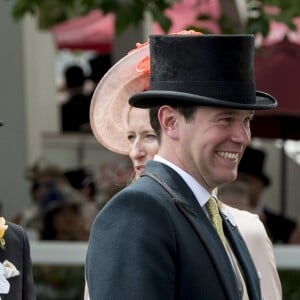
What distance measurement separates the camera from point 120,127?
17.2 feet

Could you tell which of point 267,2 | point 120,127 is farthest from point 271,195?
point 120,127

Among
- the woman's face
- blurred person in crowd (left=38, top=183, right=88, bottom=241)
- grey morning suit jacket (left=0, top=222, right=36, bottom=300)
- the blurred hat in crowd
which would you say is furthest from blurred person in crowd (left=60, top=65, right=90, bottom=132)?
grey morning suit jacket (left=0, top=222, right=36, bottom=300)

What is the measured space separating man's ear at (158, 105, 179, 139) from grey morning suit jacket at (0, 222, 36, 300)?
1.06 meters

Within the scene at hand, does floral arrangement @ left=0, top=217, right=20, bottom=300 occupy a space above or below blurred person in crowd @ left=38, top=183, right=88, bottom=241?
above

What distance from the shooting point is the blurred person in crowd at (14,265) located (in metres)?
4.74

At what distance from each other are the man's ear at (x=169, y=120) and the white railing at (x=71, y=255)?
4.87 meters

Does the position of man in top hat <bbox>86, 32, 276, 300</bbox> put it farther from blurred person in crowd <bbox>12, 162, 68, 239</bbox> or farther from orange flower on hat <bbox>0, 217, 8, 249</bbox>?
blurred person in crowd <bbox>12, 162, 68, 239</bbox>

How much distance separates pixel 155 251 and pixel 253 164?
255 inches

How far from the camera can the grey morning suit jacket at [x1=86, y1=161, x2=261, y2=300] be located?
3732mm

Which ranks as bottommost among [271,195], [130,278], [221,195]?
[271,195]

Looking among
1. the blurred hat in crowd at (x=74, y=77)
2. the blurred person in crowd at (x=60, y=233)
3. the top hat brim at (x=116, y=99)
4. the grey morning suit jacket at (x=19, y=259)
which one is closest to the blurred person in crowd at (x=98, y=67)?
the blurred hat in crowd at (x=74, y=77)

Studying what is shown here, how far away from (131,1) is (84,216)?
6.92 ft

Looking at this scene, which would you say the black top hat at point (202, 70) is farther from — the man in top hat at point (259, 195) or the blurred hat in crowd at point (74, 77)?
the blurred hat in crowd at point (74, 77)

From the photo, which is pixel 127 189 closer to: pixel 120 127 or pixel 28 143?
pixel 120 127
